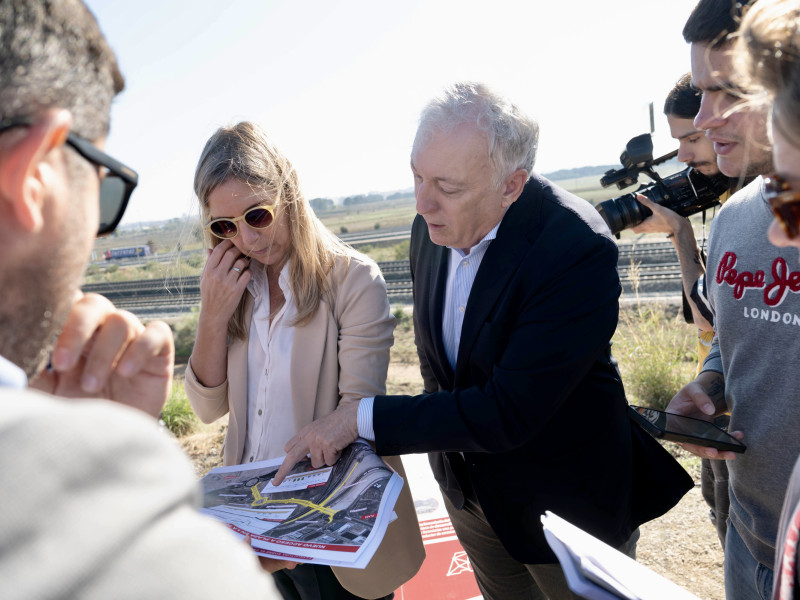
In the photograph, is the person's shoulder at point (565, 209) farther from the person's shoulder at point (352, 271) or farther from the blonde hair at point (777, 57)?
the blonde hair at point (777, 57)

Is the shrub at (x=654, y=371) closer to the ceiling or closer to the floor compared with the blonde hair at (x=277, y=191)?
closer to the floor

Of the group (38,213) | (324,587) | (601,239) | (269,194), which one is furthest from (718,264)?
(38,213)

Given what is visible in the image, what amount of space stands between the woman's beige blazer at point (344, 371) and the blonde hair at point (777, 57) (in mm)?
1611

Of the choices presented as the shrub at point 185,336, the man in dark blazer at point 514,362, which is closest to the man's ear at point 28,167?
the man in dark blazer at point 514,362

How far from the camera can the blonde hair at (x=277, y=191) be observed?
7.75ft

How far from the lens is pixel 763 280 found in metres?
1.91

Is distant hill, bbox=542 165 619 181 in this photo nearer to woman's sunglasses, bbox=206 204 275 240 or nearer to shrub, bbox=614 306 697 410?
shrub, bbox=614 306 697 410

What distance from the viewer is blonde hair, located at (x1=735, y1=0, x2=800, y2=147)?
1048mm

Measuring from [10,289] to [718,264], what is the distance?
2.11 metres

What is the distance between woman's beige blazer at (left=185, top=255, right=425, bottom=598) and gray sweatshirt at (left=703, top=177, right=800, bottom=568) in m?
1.25

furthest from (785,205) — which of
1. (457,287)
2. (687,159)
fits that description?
(687,159)

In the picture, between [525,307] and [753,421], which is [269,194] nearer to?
[525,307]

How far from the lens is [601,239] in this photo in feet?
7.22

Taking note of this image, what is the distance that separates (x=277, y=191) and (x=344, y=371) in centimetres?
77
